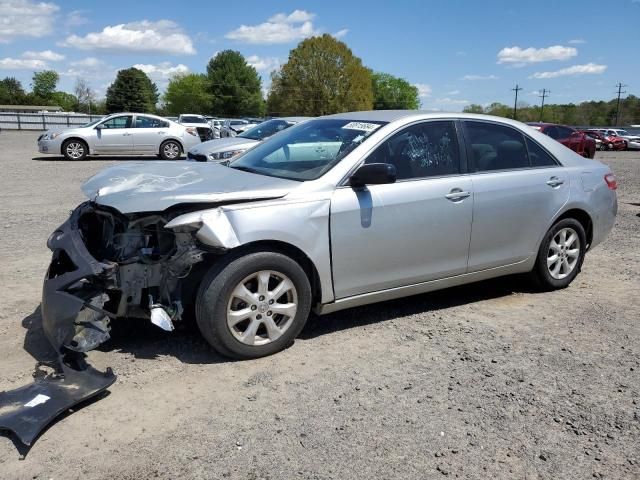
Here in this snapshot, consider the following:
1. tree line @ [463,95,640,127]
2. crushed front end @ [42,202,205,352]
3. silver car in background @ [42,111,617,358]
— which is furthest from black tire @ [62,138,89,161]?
tree line @ [463,95,640,127]

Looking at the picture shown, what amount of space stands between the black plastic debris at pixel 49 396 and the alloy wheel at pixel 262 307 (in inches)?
33.3

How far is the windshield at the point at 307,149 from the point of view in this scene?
429cm

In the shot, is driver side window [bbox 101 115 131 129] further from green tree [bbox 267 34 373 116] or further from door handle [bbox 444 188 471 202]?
green tree [bbox 267 34 373 116]

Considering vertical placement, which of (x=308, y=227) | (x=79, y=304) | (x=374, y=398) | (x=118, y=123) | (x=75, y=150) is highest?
(x=118, y=123)

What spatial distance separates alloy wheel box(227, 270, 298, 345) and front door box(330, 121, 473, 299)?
0.42 m

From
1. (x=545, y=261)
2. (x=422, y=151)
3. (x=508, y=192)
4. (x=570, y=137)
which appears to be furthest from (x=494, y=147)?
(x=570, y=137)

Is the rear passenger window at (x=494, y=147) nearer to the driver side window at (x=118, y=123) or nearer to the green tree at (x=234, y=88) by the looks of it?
the driver side window at (x=118, y=123)

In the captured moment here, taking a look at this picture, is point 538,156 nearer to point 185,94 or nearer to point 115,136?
point 115,136

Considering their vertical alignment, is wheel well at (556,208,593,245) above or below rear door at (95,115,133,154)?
below

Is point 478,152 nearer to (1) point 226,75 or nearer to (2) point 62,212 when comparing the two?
(2) point 62,212

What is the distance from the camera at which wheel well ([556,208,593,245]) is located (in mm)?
5338

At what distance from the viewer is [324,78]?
78.5 meters

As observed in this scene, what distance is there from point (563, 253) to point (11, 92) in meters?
128

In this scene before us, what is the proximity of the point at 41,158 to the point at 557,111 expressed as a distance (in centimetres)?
9326
